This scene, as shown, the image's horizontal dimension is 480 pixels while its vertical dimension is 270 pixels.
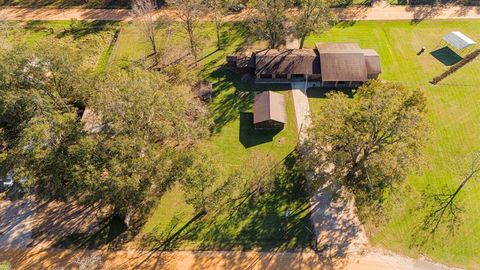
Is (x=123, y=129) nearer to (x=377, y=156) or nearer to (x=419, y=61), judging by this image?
(x=377, y=156)

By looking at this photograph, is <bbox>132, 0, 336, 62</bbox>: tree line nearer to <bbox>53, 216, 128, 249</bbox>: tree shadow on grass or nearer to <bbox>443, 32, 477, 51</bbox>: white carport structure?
<bbox>443, 32, 477, 51</bbox>: white carport structure

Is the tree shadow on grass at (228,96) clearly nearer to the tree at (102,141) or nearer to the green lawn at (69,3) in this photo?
the tree at (102,141)

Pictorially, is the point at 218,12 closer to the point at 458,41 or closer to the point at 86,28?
the point at 86,28

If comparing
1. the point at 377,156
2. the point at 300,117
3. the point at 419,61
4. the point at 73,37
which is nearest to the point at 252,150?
the point at 300,117

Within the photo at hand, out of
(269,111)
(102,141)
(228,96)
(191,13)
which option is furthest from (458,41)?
(102,141)

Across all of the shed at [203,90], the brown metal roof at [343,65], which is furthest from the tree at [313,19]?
the shed at [203,90]
